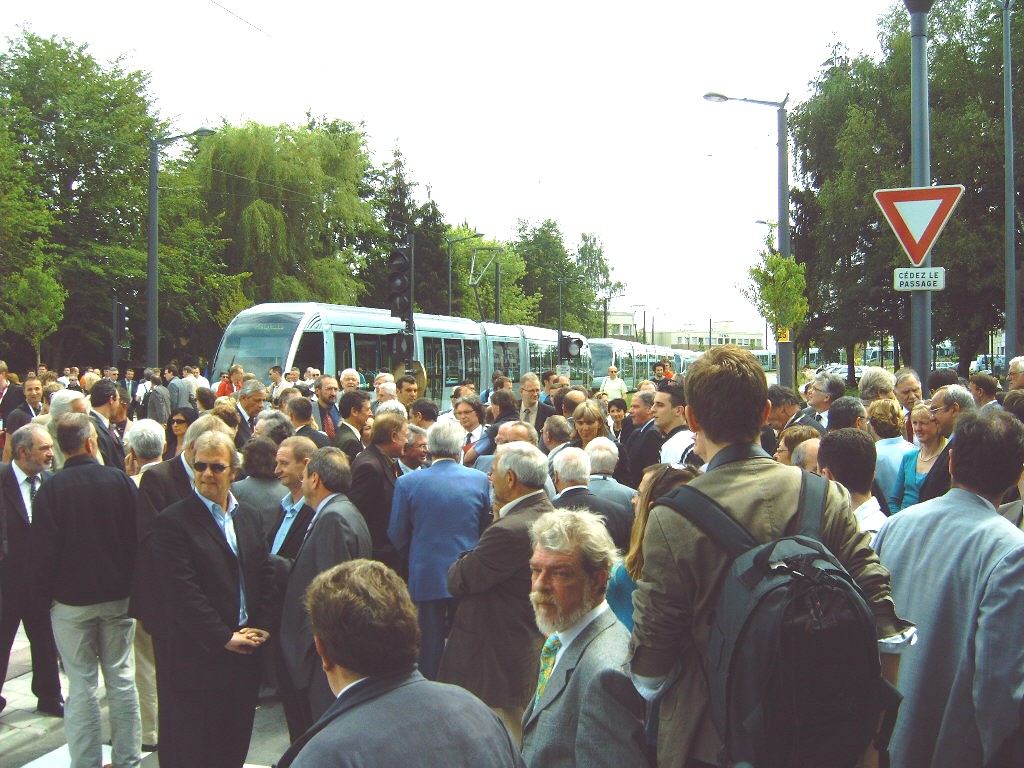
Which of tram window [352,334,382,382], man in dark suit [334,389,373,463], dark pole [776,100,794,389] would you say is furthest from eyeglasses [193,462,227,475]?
tram window [352,334,382,382]

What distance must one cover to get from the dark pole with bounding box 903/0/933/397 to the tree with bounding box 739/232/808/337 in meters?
6.05

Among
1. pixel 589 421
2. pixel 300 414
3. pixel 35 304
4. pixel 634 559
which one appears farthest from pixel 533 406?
pixel 35 304

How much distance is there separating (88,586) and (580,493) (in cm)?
281

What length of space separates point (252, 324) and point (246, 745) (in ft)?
54.8

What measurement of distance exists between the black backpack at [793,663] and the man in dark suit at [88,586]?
4.07 m

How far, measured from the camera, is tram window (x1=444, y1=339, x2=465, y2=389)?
82.3 feet

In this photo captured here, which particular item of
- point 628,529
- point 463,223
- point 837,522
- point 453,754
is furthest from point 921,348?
point 463,223

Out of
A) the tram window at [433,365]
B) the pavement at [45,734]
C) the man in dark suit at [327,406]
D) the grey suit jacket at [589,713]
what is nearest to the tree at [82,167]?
the tram window at [433,365]

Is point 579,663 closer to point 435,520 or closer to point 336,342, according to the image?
point 435,520

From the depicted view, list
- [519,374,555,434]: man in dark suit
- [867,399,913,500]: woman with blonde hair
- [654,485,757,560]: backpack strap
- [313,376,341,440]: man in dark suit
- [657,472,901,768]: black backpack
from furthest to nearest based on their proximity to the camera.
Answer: [519,374,555,434]: man in dark suit, [313,376,341,440]: man in dark suit, [867,399,913,500]: woman with blonde hair, [654,485,757,560]: backpack strap, [657,472,901,768]: black backpack

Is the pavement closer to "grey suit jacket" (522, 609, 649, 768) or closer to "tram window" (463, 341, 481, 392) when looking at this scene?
"grey suit jacket" (522, 609, 649, 768)

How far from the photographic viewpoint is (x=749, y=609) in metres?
Result: 2.38

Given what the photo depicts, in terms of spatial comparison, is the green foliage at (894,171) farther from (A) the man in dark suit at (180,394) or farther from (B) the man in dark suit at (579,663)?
(B) the man in dark suit at (579,663)

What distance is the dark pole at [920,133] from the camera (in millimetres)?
7809
